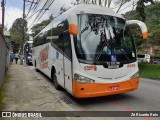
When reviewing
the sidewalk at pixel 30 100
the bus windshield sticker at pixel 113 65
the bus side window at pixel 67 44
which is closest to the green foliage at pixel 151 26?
the sidewalk at pixel 30 100

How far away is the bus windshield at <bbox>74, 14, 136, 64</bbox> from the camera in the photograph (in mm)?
8305

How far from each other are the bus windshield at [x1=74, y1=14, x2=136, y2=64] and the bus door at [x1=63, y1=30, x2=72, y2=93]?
492 millimetres

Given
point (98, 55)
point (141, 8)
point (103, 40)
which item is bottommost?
point (98, 55)

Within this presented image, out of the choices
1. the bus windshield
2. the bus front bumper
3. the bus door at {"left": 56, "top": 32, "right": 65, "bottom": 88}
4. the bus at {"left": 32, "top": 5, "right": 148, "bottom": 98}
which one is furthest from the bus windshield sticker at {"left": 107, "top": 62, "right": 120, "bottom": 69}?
the bus door at {"left": 56, "top": 32, "right": 65, "bottom": 88}

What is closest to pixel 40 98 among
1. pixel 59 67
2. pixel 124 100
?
pixel 59 67

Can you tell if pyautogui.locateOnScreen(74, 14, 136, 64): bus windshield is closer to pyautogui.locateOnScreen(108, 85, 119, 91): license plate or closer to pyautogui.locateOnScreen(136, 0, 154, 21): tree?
pyautogui.locateOnScreen(108, 85, 119, 91): license plate

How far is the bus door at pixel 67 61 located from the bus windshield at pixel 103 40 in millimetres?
492

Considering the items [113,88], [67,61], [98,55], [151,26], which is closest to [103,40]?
[98,55]

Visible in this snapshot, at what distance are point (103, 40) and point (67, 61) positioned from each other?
4.84ft

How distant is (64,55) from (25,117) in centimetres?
317

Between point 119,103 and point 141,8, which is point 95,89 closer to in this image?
point 119,103

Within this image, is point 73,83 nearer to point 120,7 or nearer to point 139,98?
point 139,98

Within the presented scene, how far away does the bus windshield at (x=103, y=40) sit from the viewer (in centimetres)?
830

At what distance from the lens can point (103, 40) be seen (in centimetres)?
854
